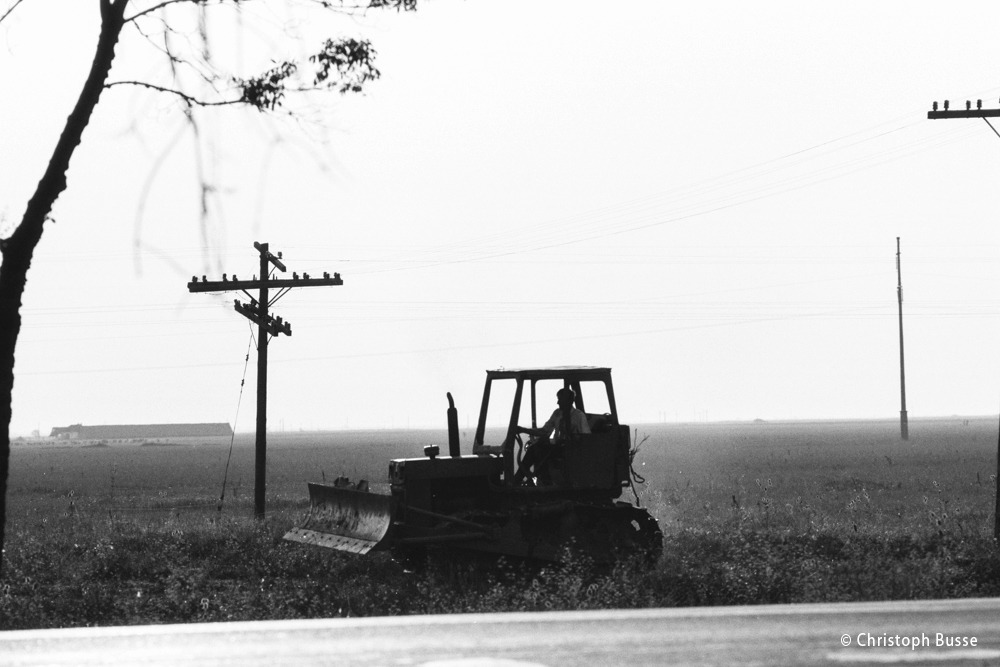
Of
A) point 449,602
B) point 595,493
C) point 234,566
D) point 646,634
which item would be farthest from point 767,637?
point 234,566

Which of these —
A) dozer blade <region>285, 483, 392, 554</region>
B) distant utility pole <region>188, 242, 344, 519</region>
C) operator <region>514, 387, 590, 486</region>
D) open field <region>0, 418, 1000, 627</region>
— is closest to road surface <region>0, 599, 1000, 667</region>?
open field <region>0, 418, 1000, 627</region>

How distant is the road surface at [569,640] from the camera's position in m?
6.80

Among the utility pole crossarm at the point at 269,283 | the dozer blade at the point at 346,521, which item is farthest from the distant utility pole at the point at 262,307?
the dozer blade at the point at 346,521

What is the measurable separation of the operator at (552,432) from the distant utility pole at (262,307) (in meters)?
13.0

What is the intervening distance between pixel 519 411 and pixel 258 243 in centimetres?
1445

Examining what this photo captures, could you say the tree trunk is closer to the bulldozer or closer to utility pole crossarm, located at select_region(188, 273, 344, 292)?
the bulldozer

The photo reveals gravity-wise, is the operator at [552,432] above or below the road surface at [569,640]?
above

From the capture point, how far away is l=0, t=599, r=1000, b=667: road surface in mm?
6801

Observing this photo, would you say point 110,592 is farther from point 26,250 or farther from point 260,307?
point 260,307

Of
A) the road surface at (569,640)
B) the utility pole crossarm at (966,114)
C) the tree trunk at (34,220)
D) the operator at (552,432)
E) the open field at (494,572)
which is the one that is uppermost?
the utility pole crossarm at (966,114)

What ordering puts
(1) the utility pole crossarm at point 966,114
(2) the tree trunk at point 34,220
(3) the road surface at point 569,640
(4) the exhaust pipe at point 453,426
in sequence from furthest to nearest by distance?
(1) the utility pole crossarm at point 966,114 → (4) the exhaust pipe at point 453,426 → (2) the tree trunk at point 34,220 → (3) the road surface at point 569,640

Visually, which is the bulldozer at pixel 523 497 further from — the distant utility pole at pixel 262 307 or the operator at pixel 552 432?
the distant utility pole at pixel 262 307

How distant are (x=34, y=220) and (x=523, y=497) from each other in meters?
6.82

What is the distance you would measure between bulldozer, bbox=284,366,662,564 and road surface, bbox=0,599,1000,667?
19.0 feet
